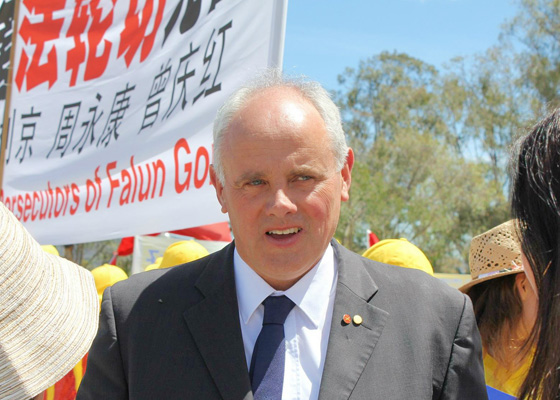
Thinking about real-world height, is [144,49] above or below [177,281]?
above

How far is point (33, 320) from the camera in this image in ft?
3.96

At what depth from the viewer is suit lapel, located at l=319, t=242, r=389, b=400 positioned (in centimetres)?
161

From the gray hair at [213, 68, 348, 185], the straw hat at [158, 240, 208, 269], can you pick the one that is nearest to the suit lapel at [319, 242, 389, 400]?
the gray hair at [213, 68, 348, 185]

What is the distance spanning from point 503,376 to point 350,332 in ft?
3.35

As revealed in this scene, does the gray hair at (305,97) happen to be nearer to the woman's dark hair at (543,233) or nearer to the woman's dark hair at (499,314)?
the woman's dark hair at (543,233)

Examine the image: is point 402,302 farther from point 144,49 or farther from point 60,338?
point 144,49

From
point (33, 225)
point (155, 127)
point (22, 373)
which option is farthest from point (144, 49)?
point (22, 373)

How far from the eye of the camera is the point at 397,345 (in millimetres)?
1711

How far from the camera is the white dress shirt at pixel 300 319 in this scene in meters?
1.65

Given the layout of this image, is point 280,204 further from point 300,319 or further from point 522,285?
point 522,285

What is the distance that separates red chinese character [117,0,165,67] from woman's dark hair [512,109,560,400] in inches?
104

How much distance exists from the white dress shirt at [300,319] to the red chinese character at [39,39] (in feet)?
→ 10.5

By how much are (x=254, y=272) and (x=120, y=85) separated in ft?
7.92

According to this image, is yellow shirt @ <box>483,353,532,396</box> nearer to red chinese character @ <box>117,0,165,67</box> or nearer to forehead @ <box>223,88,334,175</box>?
forehead @ <box>223,88,334,175</box>
